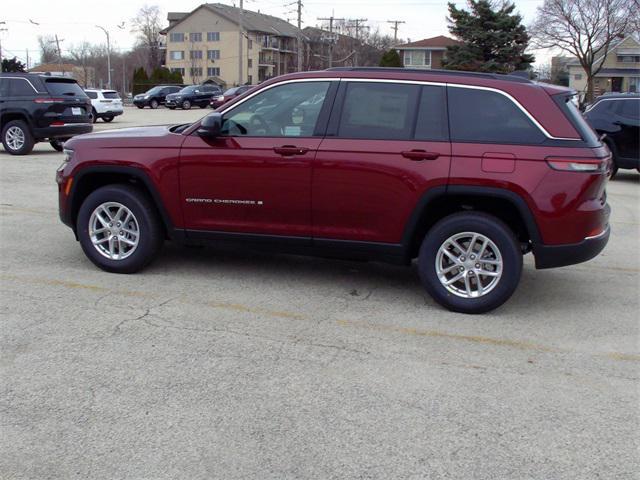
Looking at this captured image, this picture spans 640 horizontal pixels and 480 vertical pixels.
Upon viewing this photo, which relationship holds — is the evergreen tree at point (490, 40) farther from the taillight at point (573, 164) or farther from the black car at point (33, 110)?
the taillight at point (573, 164)

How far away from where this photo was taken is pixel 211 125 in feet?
19.4

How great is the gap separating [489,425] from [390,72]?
3.11 meters

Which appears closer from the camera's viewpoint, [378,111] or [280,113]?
[378,111]

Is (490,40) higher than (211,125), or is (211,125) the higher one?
(490,40)

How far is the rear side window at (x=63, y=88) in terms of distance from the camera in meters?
16.4

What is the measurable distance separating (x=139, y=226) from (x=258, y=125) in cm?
140

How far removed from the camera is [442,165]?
18.0 ft

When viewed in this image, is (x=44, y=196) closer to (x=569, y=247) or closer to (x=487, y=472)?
(x=569, y=247)

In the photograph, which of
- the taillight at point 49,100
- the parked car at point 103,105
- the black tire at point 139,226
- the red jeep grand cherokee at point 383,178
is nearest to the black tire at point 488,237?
the red jeep grand cherokee at point 383,178

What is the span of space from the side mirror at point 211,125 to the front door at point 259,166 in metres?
0.10

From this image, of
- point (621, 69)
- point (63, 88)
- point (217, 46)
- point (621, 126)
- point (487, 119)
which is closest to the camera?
point (487, 119)

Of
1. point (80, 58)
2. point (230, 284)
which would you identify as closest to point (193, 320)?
point (230, 284)

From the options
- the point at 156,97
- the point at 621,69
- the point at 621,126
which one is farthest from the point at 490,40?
the point at 621,69

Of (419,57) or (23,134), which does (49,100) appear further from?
(419,57)
